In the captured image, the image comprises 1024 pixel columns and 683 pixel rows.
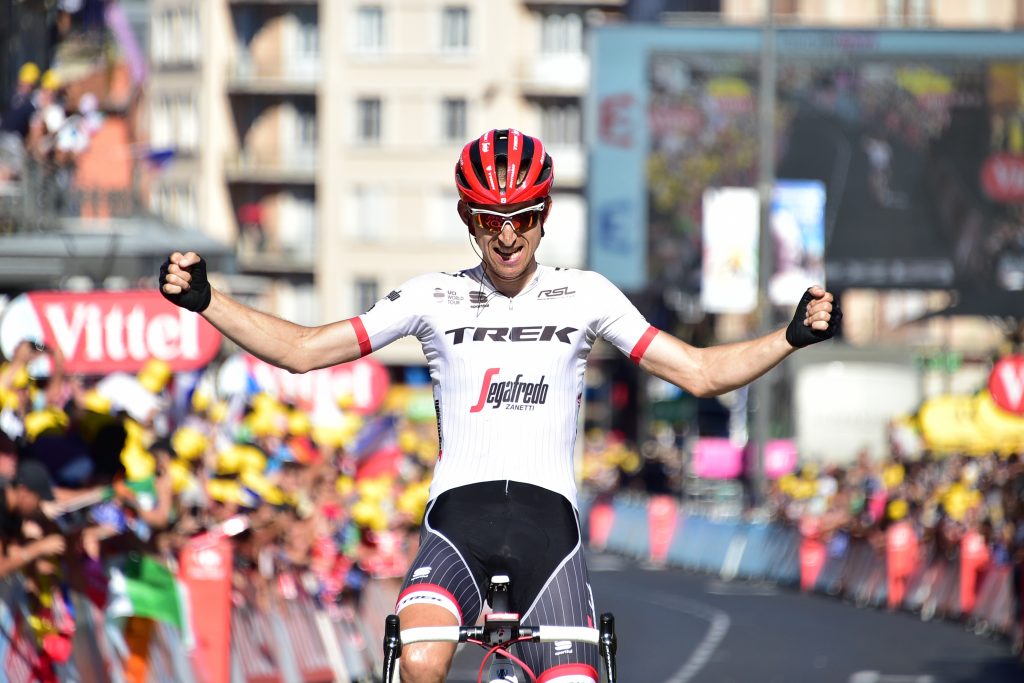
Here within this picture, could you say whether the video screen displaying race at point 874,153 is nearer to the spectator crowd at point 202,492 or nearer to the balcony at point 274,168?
the spectator crowd at point 202,492

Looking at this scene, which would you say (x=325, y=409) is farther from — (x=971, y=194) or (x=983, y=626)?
(x=971, y=194)

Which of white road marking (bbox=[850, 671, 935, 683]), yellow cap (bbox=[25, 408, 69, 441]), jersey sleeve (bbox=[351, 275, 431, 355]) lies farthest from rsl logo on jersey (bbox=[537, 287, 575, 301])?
white road marking (bbox=[850, 671, 935, 683])

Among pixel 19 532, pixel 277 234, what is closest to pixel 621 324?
pixel 19 532

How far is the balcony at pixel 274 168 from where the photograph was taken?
76562 mm

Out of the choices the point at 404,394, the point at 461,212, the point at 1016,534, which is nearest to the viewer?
the point at 461,212

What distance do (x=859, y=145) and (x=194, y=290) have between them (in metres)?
39.3

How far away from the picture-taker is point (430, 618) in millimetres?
6148

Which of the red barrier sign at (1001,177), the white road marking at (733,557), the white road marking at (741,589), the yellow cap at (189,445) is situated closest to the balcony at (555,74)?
the red barrier sign at (1001,177)

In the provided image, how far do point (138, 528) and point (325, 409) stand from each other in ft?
34.5

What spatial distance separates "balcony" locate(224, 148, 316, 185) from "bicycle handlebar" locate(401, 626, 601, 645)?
71.1 meters

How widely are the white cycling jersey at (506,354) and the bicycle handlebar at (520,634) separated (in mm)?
558

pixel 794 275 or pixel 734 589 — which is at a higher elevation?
pixel 794 275

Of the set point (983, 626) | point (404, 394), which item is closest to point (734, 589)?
point (983, 626)

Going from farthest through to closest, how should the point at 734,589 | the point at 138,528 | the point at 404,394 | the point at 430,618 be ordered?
1. the point at 404,394
2. the point at 734,589
3. the point at 138,528
4. the point at 430,618
